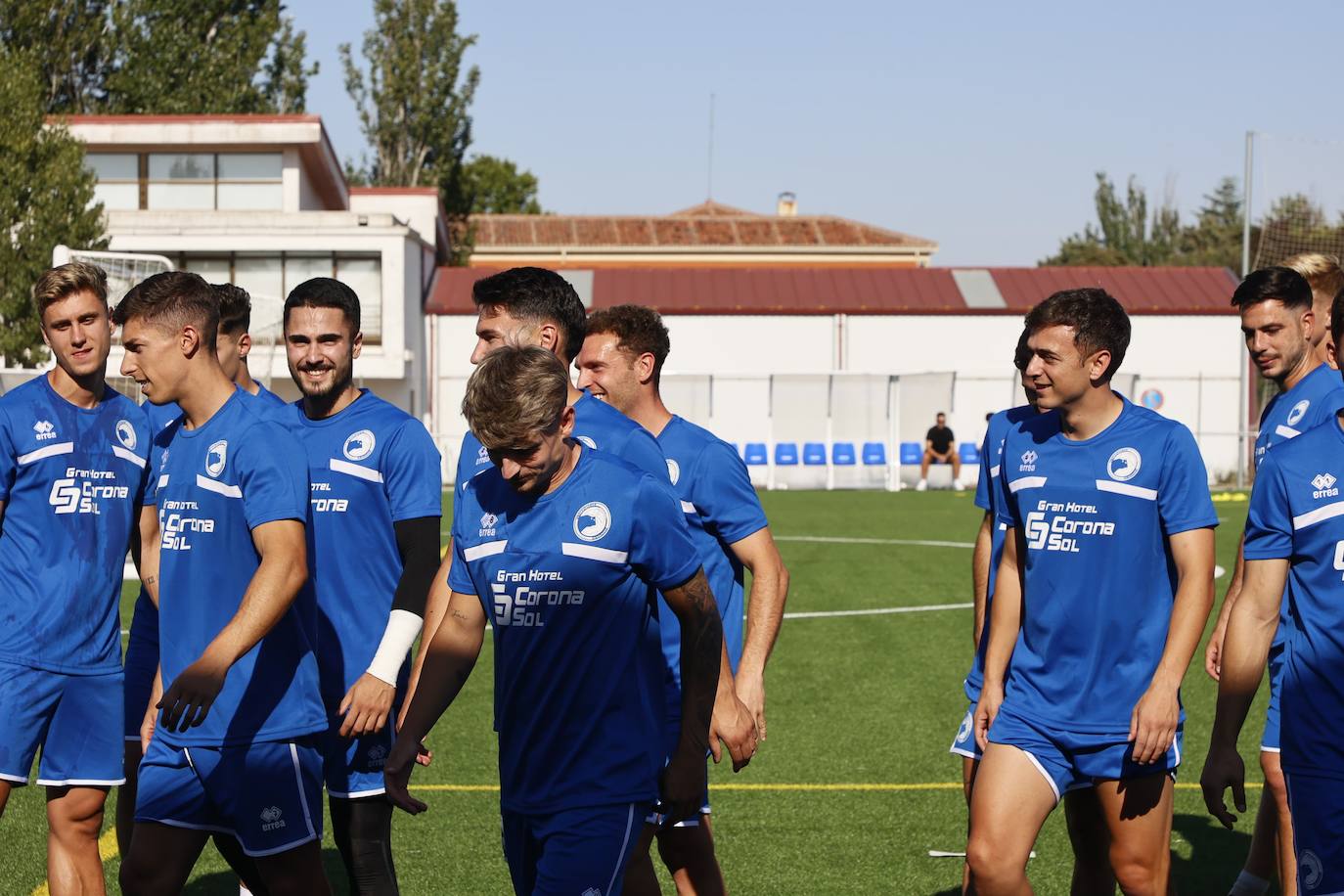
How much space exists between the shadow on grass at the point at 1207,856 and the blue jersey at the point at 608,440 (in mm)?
3508

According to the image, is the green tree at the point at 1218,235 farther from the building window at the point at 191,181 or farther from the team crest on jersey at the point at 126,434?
the team crest on jersey at the point at 126,434

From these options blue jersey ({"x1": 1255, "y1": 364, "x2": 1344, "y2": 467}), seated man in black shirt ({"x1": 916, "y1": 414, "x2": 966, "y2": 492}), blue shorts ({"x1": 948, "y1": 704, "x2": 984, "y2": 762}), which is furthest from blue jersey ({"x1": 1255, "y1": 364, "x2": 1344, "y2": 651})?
seated man in black shirt ({"x1": 916, "y1": 414, "x2": 966, "y2": 492})

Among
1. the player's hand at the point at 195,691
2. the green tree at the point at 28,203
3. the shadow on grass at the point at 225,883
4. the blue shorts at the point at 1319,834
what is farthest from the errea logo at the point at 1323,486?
the green tree at the point at 28,203

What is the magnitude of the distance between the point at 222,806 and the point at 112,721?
1045 mm

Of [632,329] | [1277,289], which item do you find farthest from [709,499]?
[1277,289]

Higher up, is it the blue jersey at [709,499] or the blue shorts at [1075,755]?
the blue jersey at [709,499]

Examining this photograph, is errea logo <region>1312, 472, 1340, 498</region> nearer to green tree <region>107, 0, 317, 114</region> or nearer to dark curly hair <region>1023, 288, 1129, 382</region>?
dark curly hair <region>1023, 288, 1129, 382</region>

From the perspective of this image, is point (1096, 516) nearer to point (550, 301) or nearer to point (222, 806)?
point (550, 301)

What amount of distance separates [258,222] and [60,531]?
34.9 meters

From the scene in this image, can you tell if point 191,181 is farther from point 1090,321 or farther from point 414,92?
point 1090,321

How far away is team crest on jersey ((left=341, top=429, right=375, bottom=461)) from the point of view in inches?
204

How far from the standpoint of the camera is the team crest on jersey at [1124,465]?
15.6ft

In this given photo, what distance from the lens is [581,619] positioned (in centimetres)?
383

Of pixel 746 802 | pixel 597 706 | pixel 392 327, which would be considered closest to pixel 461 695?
pixel 746 802
